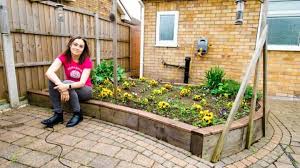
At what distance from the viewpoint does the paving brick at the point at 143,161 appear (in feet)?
7.11

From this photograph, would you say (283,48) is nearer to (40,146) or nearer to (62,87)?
(62,87)

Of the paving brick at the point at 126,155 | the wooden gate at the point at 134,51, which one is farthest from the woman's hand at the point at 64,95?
the wooden gate at the point at 134,51

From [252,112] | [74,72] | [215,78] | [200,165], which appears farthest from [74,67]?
[215,78]

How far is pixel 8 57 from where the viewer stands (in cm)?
332

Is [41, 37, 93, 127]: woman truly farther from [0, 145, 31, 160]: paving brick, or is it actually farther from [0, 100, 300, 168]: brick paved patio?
[0, 145, 31, 160]: paving brick

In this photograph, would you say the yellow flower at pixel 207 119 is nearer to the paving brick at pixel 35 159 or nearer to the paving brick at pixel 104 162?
the paving brick at pixel 104 162

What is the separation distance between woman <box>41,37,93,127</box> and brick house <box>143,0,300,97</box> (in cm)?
368

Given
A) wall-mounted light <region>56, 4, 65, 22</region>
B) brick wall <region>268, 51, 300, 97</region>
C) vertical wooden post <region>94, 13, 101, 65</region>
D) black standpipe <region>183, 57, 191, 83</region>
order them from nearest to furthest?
wall-mounted light <region>56, 4, 65, 22</region>, brick wall <region>268, 51, 300, 97</region>, vertical wooden post <region>94, 13, 101, 65</region>, black standpipe <region>183, 57, 191, 83</region>

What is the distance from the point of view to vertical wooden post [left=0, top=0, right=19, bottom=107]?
3162 millimetres

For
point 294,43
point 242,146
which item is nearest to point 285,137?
point 242,146

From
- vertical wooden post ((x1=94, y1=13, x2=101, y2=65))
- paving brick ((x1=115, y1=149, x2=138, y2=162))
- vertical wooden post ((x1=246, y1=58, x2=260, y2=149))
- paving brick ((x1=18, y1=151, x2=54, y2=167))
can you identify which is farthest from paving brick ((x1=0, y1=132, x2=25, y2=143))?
vertical wooden post ((x1=94, y1=13, x2=101, y2=65))

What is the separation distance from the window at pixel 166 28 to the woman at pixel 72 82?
3.65m

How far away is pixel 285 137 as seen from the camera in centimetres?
318

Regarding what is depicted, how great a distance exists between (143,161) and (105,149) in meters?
0.48
